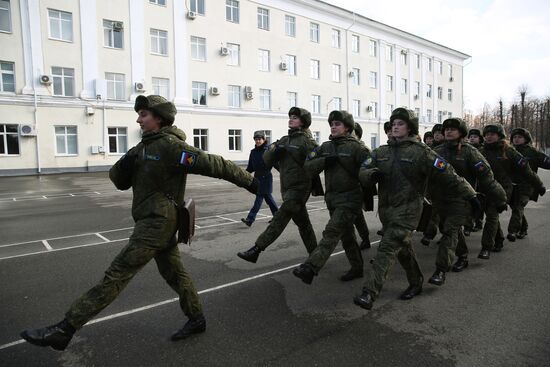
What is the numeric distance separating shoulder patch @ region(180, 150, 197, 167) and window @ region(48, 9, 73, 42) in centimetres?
2481

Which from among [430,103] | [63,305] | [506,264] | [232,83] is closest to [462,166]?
[506,264]

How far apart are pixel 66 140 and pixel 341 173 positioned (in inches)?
942

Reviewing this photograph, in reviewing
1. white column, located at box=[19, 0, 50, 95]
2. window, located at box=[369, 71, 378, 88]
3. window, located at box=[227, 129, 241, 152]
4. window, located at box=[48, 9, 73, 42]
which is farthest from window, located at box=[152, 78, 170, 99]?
window, located at box=[369, 71, 378, 88]

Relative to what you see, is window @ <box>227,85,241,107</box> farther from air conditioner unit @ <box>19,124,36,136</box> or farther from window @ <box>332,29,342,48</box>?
air conditioner unit @ <box>19,124,36,136</box>

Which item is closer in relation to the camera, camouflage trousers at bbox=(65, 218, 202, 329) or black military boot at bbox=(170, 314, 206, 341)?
camouflage trousers at bbox=(65, 218, 202, 329)

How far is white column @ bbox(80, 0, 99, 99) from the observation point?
2406 cm

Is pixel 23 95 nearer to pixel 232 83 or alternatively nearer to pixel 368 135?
pixel 232 83

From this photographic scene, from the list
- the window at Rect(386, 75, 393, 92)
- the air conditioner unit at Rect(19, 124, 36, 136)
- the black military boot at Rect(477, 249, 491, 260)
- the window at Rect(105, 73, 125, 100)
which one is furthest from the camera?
the window at Rect(386, 75, 393, 92)

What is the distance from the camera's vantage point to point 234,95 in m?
30.8

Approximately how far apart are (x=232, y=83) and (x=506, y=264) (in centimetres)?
2701

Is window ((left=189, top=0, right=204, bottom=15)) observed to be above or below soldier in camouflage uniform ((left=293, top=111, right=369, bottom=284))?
above

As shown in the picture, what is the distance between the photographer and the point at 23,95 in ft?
74.0

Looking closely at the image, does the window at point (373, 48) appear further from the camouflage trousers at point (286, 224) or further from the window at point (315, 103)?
the camouflage trousers at point (286, 224)

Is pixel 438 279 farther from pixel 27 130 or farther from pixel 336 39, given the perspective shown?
pixel 336 39
